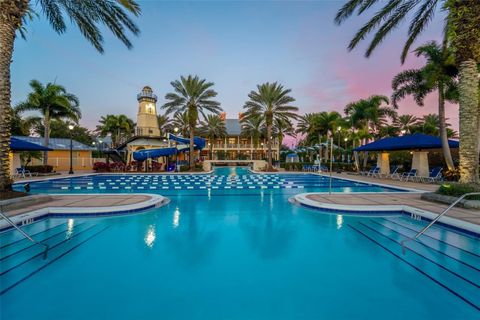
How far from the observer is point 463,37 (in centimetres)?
826

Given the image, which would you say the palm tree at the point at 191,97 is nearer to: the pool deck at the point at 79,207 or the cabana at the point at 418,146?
the cabana at the point at 418,146

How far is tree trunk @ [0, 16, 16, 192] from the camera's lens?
7.74 metres

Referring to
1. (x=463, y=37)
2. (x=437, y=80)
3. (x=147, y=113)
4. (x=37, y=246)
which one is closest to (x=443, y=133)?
(x=437, y=80)

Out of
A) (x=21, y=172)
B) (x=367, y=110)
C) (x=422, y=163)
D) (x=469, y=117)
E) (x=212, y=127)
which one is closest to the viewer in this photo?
(x=469, y=117)

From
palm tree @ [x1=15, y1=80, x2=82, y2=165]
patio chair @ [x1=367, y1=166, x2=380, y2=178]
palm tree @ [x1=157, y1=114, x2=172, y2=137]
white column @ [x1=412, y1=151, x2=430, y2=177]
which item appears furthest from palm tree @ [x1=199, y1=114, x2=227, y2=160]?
white column @ [x1=412, y1=151, x2=430, y2=177]

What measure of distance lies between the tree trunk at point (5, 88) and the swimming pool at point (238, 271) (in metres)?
2.83

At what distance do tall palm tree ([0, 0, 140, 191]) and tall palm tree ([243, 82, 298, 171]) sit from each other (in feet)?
53.7

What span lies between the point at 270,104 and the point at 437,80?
560 inches

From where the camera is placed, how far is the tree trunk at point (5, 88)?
774 centimetres

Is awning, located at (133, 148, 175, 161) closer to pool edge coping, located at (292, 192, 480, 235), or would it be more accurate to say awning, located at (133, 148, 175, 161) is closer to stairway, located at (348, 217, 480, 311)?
pool edge coping, located at (292, 192, 480, 235)

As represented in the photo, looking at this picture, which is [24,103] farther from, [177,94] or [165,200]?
[165,200]

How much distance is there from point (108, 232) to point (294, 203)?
6.73m

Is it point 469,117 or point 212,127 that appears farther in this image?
point 212,127

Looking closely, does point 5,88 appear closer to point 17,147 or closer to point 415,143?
point 17,147
